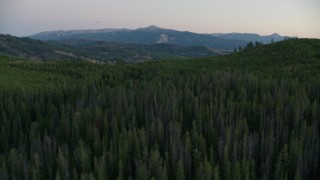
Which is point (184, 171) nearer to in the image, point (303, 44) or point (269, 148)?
point (269, 148)

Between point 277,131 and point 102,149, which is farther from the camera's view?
point 277,131

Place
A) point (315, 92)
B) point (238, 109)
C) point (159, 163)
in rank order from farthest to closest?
point (315, 92) < point (238, 109) < point (159, 163)

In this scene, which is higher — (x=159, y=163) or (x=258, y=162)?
(x=159, y=163)

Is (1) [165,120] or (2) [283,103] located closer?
(1) [165,120]

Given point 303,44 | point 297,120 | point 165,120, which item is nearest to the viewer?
point 297,120

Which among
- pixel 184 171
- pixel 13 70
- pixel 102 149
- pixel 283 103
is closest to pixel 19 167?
pixel 102 149

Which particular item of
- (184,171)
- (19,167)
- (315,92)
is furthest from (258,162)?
(315,92)

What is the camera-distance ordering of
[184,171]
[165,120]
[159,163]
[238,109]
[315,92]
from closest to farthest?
[159,163] → [184,171] → [165,120] → [238,109] → [315,92]

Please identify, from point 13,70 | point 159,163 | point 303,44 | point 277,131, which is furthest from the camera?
point 303,44

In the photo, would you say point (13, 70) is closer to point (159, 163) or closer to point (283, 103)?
point (283, 103)
